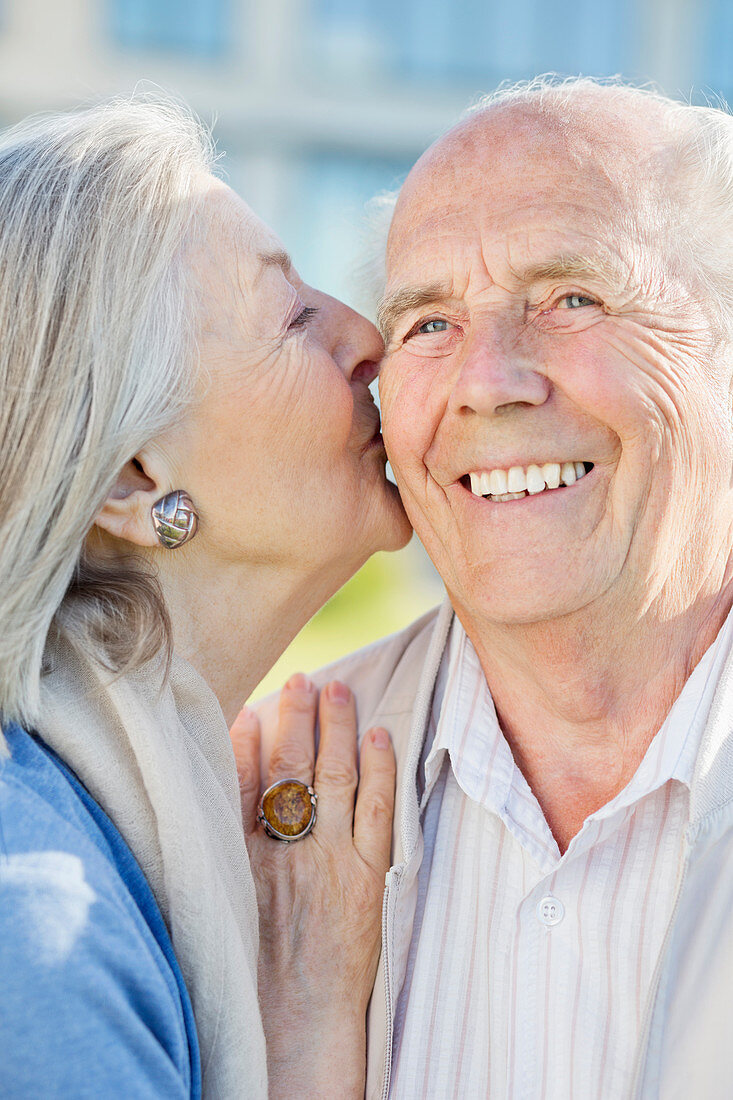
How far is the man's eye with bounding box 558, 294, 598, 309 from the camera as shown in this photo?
2104 millimetres

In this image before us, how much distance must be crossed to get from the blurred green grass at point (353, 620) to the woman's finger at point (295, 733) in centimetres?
189

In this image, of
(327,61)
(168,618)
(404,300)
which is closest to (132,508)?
(168,618)

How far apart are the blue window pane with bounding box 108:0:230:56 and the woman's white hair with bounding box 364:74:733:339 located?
11.6 metres

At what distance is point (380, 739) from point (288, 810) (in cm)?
24

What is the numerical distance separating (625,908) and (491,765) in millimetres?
376

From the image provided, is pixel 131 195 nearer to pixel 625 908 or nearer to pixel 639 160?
pixel 639 160

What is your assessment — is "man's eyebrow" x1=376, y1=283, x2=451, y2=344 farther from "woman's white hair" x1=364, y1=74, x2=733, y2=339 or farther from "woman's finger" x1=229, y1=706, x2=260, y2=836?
"woman's finger" x1=229, y1=706, x2=260, y2=836

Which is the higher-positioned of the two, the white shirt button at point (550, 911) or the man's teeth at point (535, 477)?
the man's teeth at point (535, 477)

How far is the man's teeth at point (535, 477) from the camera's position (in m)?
2.11

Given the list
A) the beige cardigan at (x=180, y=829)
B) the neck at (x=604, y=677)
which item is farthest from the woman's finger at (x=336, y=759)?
the neck at (x=604, y=677)

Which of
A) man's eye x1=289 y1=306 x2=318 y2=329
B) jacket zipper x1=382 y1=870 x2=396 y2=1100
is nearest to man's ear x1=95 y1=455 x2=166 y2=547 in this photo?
man's eye x1=289 y1=306 x2=318 y2=329

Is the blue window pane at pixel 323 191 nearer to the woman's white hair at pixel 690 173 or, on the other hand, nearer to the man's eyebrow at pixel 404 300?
the man's eyebrow at pixel 404 300

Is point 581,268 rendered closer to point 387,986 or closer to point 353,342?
point 353,342

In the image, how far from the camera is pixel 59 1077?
1499 millimetres
